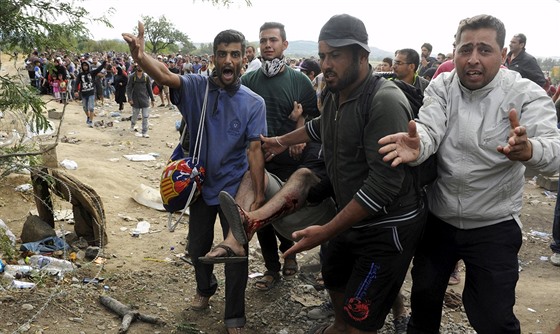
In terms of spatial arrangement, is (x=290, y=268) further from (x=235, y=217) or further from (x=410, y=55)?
(x=410, y=55)

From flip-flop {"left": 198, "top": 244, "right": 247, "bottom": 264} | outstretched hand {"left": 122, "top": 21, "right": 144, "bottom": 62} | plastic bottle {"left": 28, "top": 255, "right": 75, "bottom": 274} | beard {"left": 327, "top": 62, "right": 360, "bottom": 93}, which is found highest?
→ outstretched hand {"left": 122, "top": 21, "right": 144, "bottom": 62}

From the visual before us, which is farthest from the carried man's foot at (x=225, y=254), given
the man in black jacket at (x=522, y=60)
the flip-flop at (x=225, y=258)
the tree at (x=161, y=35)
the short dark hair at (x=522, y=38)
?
the tree at (x=161, y=35)

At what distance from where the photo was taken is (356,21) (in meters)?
2.46

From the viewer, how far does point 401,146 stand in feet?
7.27

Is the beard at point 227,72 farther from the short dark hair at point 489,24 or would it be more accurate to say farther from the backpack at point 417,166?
the short dark hair at point 489,24

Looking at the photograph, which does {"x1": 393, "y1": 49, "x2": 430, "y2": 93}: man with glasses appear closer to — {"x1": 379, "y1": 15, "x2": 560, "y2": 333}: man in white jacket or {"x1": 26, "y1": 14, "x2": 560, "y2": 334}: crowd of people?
{"x1": 26, "y1": 14, "x2": 560, "y2": 334}: crowd of people

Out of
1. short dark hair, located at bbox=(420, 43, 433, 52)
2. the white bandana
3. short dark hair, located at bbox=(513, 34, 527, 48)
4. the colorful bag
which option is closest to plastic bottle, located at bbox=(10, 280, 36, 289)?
the colorful bag

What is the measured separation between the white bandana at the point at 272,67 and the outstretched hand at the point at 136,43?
1.39m

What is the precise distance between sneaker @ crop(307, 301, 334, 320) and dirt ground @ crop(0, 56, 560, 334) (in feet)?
0.22

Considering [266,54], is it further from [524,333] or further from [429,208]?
[524,333]

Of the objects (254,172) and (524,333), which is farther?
(524,333)

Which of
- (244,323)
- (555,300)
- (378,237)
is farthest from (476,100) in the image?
(555,300)

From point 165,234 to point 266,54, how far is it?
2.54 m

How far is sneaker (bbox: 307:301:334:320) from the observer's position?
3.75 m
